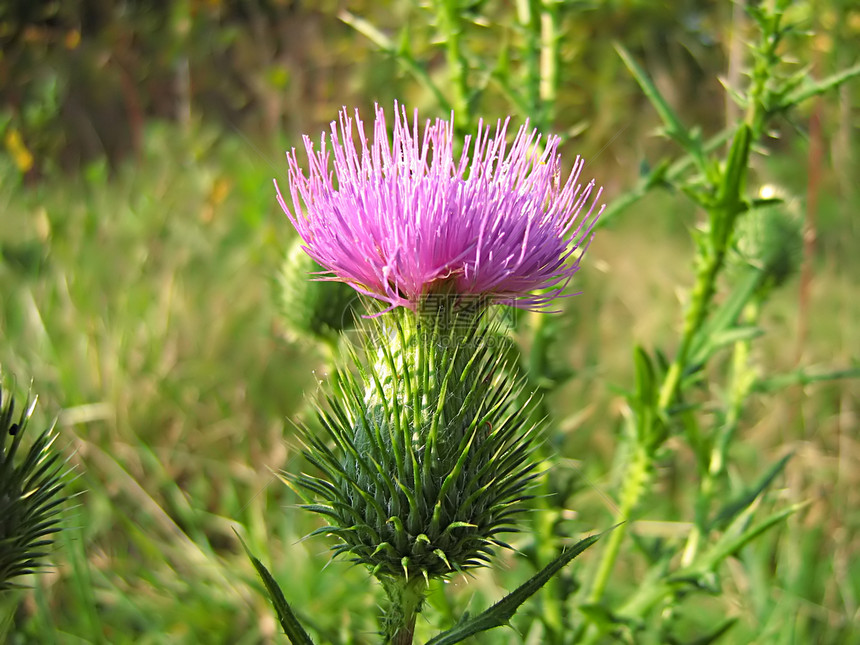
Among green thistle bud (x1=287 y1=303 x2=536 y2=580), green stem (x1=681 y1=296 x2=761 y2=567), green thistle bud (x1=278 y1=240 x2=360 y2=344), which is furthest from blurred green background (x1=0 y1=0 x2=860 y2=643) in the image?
green thistle bud (x1=287 y1=303 x2=536 y2=580)

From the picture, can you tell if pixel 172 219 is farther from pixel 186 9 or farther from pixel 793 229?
pixel 793 229

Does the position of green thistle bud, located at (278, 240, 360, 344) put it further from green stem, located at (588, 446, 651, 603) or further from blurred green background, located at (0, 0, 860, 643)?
green stem, located at (588, 446, 651, 603)

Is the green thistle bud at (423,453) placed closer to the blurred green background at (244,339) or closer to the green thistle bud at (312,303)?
the blurred green background at (244,339)

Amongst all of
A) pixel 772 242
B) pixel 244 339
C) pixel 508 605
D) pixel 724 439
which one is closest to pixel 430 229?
pixel 508 605

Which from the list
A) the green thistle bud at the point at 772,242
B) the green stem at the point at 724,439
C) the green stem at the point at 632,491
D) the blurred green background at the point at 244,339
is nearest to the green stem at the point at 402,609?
the blurred green background at the point at 244,339

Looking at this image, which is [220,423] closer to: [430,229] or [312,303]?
[312,303]
